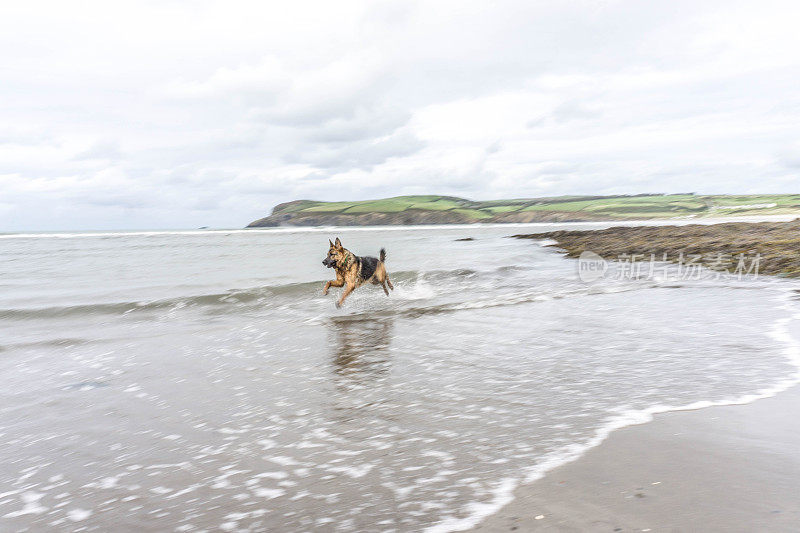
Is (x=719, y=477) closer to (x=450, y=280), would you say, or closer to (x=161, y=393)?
(x=161, y=393)

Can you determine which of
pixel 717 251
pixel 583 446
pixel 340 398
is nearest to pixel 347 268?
pixel 340 398

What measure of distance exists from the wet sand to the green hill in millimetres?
120446

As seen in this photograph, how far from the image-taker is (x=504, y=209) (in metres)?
155

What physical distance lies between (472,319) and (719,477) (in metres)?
6.95

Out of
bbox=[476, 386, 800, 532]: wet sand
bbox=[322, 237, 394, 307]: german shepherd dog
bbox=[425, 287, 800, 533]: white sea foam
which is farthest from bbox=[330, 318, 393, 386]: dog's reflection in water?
bbox=[476, 386, 800, 532]: wet sand

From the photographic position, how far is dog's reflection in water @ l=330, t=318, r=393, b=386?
6.36 metres

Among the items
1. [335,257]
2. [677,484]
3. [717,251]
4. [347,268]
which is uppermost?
[335,257]

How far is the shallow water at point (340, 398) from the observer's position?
3.24 metres

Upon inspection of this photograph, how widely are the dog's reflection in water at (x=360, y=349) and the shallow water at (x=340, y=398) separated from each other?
5cm

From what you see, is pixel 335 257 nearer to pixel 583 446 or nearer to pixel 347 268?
pixel 347 268

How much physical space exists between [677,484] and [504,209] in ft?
512

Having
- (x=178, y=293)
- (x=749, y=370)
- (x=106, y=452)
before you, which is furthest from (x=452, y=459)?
(x=178, y=293)

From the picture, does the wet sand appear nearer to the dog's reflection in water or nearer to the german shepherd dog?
the dog's reflection in water

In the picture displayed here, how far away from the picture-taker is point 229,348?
323 inches
